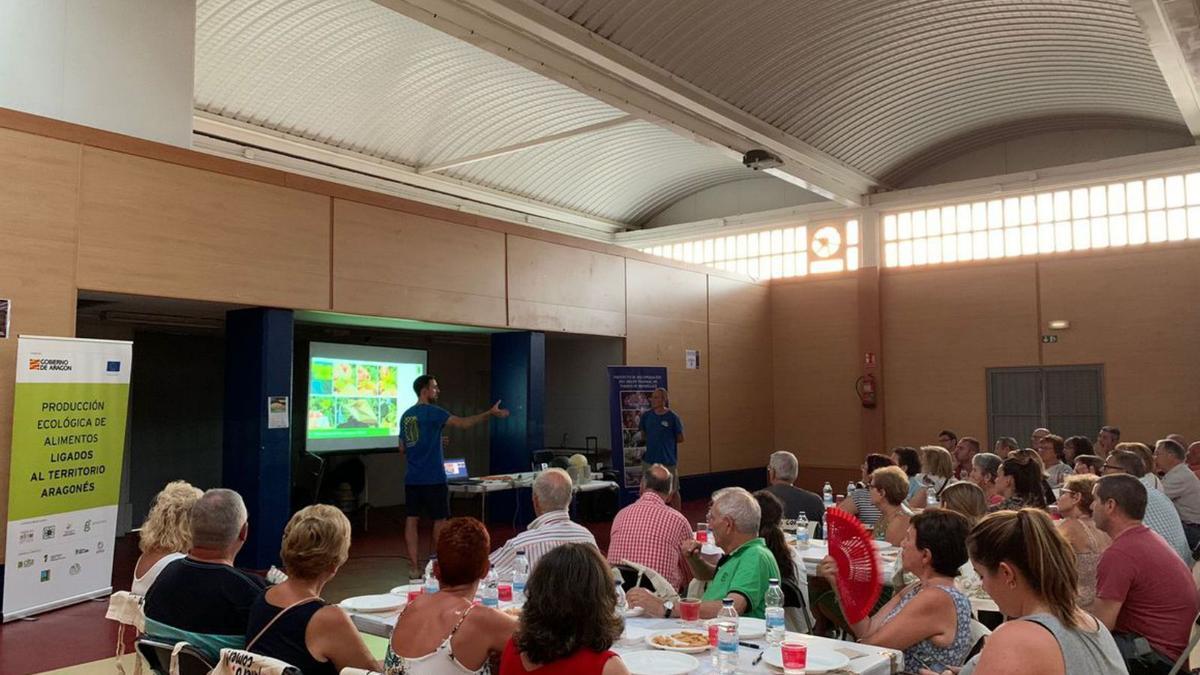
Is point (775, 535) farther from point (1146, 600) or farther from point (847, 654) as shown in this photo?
point (1146, 600)

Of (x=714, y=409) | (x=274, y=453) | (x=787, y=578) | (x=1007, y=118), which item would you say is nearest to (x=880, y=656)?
(x=787, y=578)

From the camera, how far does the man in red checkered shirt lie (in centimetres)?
448

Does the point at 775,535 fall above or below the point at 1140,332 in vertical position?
below

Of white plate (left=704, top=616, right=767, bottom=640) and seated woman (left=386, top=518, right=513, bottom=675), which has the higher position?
seated woman (left=386, top=518, right=513, bottom=675)

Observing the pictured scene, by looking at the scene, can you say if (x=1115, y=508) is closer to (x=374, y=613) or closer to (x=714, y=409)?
(x=374, y=613)

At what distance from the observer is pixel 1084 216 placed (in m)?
13.5

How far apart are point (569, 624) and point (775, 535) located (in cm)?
202

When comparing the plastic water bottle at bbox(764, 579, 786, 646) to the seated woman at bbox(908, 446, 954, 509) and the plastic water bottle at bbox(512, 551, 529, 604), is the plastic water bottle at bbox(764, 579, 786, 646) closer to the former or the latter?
the plastic water bottle at bbox(512, 551, 529, 604)

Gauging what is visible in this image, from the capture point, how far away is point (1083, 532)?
4.27 metres

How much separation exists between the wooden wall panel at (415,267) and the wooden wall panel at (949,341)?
25.8ft

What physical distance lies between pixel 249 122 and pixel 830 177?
9350 millimetres

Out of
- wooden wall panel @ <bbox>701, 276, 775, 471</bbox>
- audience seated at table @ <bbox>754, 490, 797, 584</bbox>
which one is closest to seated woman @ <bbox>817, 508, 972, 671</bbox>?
audience seated at table @ <bbox>754, 490, 797, 584</bbox>

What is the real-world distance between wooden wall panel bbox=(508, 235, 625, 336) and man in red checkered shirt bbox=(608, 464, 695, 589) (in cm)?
649

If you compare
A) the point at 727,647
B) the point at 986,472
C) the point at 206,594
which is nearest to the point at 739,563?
→ the point at 727,647
